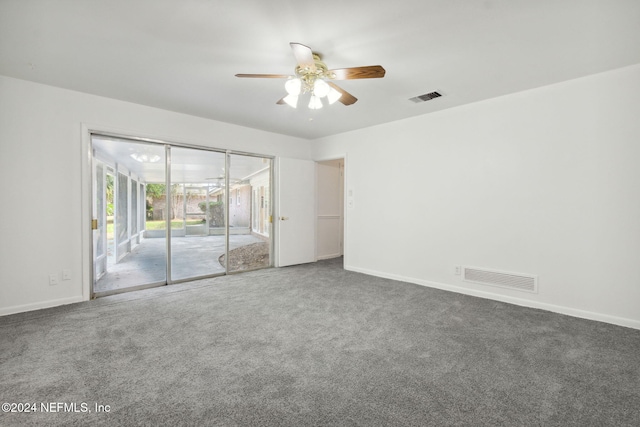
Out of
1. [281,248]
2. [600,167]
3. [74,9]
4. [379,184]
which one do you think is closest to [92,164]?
[74,9]

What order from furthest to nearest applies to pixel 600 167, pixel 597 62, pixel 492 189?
pixel 492 189 < pixel 600 167 < pixel 597 62

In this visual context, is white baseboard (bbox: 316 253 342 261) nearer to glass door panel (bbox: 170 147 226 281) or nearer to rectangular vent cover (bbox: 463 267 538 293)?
glass door panel (bbox: 170 147 226 281)

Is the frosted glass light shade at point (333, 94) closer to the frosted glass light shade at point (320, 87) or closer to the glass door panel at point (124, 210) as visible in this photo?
the frosted glass light shade at point (320, 87)

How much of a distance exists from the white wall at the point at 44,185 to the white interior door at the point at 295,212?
250 centimetres

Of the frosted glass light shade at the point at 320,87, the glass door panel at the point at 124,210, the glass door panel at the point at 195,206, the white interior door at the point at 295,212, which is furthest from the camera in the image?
the white interior door at the point at 295,212

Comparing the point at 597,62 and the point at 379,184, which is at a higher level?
the point at 597,62

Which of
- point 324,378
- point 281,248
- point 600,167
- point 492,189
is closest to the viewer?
point 324,378

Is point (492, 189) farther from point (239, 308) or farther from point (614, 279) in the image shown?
point (239, 308)

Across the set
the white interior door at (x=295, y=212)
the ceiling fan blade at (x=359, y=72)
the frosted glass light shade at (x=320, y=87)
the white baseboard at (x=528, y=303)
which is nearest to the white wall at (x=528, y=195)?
the white baseboard at (x=528, y=303)

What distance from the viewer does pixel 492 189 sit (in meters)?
3.51

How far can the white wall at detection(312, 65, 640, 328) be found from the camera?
2742 mm

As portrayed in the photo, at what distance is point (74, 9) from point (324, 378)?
117 inches

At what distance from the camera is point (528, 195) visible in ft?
10.6

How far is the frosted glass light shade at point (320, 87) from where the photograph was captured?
238 centimetres
